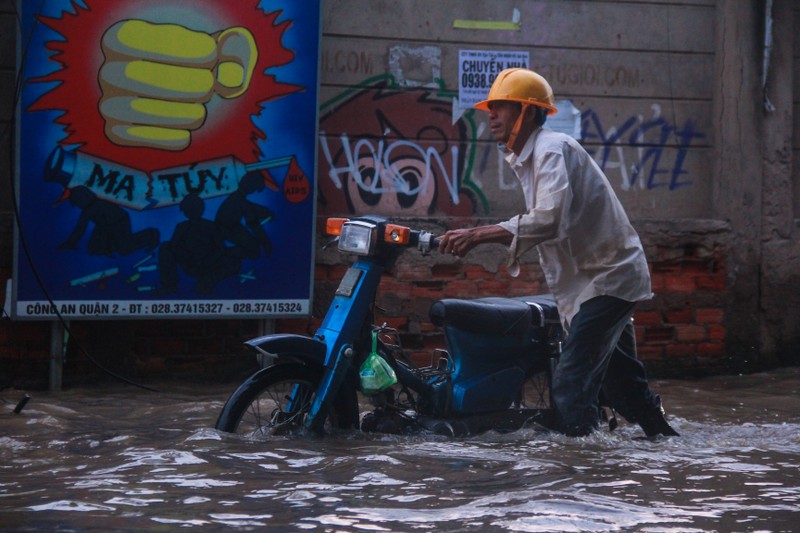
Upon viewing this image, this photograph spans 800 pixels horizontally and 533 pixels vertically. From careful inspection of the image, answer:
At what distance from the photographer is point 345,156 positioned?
750 centimetres

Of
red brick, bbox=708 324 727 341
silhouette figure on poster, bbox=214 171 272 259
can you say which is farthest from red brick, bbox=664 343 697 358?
silhouette figure on poster, bbox=214 171 272 259

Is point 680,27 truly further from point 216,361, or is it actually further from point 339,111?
point 216,361

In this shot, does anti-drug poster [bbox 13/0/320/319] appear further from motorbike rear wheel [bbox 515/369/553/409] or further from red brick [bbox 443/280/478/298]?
motorbike rear wheel [bbox 515/369/553/409]

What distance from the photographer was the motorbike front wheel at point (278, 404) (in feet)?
15.4

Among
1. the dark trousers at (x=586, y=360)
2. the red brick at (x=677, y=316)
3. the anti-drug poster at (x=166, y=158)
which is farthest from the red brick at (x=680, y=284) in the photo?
the dark trousers at (x=586, y=360)

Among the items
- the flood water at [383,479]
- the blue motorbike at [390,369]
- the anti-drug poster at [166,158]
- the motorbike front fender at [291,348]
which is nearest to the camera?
the flood water at [383,479]

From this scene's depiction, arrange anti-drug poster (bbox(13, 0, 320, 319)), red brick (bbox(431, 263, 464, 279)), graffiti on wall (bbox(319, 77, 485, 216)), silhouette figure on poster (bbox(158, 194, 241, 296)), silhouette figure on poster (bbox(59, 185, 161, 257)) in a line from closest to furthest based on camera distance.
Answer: anti-drug poster (bbox(13, 0, 320, 319)) < silhouette figure on poster (bbox(59, 185, 161, 257)) < silhouette figure on poster (bbox(158, 194, 241, 296)) < graffiti on wall (bbox(319, 77, 485, 216)) < red brick (bbox(431, 263, 464, 279))

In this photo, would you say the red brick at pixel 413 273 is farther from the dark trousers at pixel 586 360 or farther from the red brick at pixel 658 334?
the dark trousers at pixel 586 360

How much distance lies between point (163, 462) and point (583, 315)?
1836mm

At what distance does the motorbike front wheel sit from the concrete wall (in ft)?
8.04

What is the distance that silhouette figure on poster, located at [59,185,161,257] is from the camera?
21.8 feet

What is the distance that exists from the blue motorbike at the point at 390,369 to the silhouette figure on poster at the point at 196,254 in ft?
6.13

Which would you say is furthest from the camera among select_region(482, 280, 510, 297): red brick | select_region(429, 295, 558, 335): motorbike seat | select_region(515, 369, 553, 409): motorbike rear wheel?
select_region(482, 280, 510, 297): red brick

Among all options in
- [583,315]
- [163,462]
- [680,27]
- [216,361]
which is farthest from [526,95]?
[680,27]
